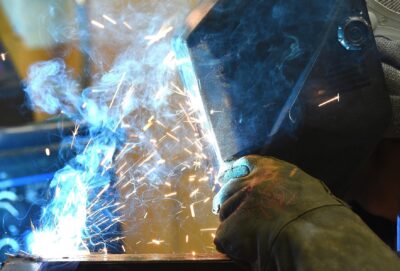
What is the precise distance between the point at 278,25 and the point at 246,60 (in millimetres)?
167

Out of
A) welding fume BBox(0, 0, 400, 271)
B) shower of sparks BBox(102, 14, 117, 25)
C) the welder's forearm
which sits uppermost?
shower of sparks BBox(102, 14, 117, 25)

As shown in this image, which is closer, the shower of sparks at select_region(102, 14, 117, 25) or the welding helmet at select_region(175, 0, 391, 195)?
the welding helmet at select_region(175, 0, 391, 195)

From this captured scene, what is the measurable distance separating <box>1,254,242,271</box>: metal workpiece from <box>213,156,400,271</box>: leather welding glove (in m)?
0.05

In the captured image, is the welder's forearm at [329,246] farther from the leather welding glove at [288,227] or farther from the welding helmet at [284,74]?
the welding helmet at [284,74]

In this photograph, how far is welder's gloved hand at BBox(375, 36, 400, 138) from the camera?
5.24 ft

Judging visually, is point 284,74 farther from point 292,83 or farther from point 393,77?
point 393,77

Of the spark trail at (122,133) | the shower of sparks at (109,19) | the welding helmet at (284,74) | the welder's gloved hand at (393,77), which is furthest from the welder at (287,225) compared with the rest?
the shower of sparks at (109,19)

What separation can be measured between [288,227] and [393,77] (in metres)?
0.84

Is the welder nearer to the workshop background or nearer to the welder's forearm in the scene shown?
the welder's forearm

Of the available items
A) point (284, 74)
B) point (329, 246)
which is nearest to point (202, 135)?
point (284, 74)

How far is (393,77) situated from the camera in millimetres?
1604

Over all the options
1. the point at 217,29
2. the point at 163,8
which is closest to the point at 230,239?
the point at 217,29

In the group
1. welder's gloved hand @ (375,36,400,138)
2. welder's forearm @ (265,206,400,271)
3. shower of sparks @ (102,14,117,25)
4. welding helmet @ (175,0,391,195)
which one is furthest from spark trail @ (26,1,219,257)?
welder's forearm @ (265,206,400,271)

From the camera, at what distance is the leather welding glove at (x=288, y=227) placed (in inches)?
40.0
